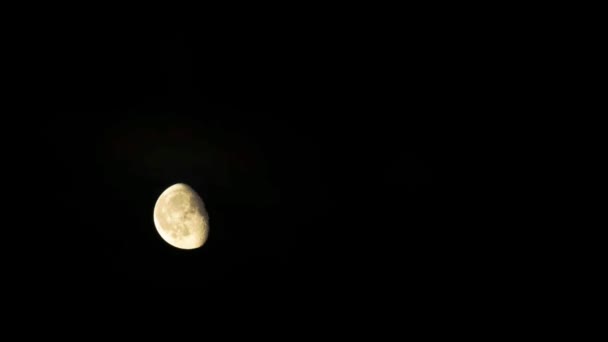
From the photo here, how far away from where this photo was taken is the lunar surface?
9.45ft

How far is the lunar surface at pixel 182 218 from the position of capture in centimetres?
288

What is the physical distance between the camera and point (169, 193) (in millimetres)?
3045

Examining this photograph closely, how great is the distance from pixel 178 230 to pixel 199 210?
0.22 metres

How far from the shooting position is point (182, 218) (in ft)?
9.43

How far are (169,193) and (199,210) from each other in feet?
1.00

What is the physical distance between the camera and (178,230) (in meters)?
2.87

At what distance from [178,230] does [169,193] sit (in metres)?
0.35

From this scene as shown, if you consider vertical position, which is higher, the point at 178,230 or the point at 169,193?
the point at 169,193

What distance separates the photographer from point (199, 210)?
117 inches
